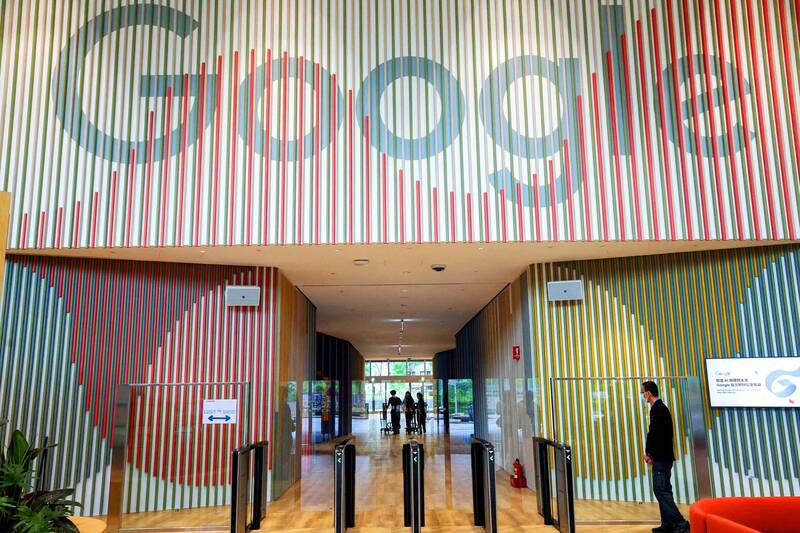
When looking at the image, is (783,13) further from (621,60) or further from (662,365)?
(662,365)

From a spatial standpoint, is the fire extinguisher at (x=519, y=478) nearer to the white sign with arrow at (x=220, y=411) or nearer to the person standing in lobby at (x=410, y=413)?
the white sign with arrow at (x=220, y=411)

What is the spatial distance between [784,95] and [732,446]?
428 centimetres

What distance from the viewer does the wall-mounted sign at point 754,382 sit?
7742 mm

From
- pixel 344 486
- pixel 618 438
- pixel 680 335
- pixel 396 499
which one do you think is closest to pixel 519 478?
pixel 396 499

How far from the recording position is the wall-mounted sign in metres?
7.74

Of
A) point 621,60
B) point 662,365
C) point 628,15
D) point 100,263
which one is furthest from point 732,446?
point 100,263

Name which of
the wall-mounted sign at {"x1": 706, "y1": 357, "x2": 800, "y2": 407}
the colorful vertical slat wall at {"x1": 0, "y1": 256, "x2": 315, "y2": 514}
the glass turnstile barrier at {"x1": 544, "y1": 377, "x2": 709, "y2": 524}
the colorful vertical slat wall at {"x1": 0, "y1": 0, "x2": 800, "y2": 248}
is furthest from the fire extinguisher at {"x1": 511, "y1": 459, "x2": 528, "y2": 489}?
the colorful vertical slat wall at {"x1": 0, "y1": 0, "x2": 800, "y2": 248}

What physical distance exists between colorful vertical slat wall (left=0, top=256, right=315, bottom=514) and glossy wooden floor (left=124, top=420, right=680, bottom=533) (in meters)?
1.36

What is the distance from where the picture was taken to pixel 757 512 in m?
4.28

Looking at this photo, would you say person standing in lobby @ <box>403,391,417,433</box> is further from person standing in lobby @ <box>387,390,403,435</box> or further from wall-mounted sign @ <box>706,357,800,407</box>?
wall-mounted sign @ <box>706,357,800,407</box>

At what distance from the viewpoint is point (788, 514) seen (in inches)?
168

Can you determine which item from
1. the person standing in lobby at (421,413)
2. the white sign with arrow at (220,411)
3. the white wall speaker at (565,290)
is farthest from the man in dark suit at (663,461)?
the person standing in lobby at (421,413)

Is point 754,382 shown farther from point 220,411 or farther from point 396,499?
point 220,411

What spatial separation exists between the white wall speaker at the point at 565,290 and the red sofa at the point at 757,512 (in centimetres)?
455
